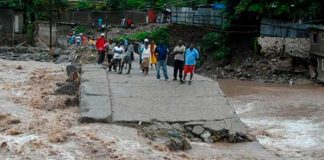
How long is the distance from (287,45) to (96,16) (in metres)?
23.9

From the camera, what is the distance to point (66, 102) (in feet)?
56.7

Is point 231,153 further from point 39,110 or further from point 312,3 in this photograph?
point 312,3

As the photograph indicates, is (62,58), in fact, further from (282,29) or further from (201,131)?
(201,131)

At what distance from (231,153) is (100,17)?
4347 cm

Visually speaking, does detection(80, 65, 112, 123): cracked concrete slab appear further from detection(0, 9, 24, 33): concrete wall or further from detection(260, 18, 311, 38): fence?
detection(0, 9, 24, 33): concrete wall

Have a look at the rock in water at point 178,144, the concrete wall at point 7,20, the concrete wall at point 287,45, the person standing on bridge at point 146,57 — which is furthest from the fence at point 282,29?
the rock in water at point 178,144

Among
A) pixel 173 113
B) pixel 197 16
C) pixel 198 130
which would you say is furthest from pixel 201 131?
pixel 197 16

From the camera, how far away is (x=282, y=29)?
37312 mm

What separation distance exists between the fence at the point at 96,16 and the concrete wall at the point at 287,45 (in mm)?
19418

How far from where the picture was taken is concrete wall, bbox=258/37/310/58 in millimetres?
36438

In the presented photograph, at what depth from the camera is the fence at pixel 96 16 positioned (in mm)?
54984

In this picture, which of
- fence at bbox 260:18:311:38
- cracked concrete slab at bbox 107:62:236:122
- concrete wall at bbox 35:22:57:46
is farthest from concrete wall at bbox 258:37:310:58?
concrete wall at bbox 35:22:57:46

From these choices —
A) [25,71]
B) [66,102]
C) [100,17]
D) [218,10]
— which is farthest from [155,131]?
[100,17]

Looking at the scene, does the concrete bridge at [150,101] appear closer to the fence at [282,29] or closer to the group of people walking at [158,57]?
the group of people walking at [158,57]
